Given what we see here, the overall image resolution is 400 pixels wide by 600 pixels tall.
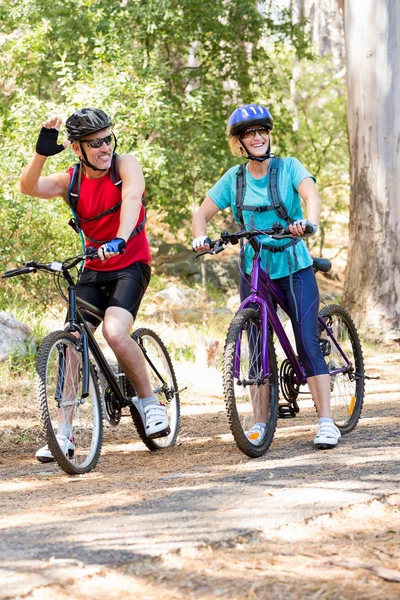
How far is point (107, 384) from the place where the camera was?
5945 mm

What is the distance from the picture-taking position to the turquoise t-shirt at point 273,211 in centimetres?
590

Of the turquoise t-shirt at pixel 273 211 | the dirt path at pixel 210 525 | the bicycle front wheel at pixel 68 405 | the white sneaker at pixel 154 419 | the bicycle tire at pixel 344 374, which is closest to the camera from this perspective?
the dirt path at pixel 210 525

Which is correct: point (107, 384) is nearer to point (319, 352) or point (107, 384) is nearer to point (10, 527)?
point (319, 352)

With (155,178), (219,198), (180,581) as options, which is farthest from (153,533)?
(155,178)

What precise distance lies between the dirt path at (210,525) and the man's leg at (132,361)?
256mm

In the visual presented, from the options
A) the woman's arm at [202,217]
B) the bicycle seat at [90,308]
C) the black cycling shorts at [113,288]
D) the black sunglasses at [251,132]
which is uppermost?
the black sunglasses at [251,132]

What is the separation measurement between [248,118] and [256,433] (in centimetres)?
190

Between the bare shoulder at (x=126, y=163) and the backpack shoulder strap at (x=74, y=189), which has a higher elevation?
the bare shoulder at (x=126, y=163)

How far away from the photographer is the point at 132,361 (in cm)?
589

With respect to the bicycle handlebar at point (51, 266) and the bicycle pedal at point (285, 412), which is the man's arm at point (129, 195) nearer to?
the bicycle handlebar at point (51, 266)

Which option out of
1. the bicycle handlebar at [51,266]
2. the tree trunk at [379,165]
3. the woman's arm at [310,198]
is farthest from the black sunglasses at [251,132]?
the tree trunk at [379,165]

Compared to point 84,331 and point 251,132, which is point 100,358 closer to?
point 84,331

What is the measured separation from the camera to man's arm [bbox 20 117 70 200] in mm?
5734

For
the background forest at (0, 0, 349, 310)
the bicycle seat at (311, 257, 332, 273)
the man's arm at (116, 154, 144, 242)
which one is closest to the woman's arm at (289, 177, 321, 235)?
the bicycle seat at (311, 257, 332, 273)
